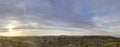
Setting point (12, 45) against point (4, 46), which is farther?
point (12, 45)

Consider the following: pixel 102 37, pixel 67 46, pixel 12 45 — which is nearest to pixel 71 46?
pixel 67 46

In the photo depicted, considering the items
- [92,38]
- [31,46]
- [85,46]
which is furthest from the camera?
[92,38]

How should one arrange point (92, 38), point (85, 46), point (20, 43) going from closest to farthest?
point (20, 43)
point (85, 46)
point (92, 38)

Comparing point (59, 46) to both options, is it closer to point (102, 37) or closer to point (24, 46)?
point (24, 46)

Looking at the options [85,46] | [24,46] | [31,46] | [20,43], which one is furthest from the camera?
[85,46]

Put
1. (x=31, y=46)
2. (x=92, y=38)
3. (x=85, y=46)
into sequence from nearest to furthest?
(x=31, y=46)
(x=85, y=46)
(x=92, y=38)

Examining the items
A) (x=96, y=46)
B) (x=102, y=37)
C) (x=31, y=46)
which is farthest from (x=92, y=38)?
(x=31, y=46)

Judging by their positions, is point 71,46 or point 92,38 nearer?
point 71,46

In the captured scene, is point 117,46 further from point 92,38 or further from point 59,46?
point 92,38
